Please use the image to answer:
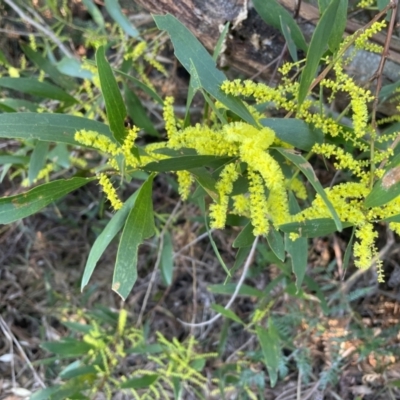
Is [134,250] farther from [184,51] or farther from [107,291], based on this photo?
[107,291]

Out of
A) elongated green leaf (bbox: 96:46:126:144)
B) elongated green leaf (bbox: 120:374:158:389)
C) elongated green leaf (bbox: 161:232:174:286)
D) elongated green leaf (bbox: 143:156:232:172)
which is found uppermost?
elongated green leaf (bbox: 96:46:126:144)

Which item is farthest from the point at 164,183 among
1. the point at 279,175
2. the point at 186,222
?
the point at 279,175

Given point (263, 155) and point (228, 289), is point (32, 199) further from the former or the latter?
point (228, 289)

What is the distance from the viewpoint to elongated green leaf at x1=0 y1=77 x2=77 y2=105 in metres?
1.59

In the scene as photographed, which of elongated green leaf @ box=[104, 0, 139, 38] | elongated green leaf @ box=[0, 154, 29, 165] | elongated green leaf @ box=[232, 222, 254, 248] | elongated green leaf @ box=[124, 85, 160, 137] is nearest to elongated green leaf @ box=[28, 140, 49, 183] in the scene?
elongated green leaf @ box=[0, 154, 29, 165]

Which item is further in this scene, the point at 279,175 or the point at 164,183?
the point at 164,183

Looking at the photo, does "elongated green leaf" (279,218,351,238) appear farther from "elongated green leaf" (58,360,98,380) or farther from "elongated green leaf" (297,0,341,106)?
"elongated green leaf" (58,360,98,380)

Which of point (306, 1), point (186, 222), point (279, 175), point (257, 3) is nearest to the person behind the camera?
point (279, 175)

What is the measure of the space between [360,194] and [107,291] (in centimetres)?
178

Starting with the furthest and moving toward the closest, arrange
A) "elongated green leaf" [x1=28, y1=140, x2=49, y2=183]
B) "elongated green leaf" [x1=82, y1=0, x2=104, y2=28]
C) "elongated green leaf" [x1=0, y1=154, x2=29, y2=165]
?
1. "elongated green leaf" [x1=82, y1=0, x2=104, y2=28]
2. "elongated green leaf" [x1=0, y1=154, x2=29, y2=165]
3. "elongated green leaf" [x1=28, y1=140, x2=49, y2=183]

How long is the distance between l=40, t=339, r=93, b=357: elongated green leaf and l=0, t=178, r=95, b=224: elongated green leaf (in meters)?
0.99

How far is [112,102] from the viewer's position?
0.94 metres

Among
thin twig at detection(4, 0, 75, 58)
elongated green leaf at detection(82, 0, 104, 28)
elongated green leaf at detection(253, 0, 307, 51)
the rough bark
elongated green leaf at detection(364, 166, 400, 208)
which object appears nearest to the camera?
elongated green leaf at detection(364, 166, 400, 208)

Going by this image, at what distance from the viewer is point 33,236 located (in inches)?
97.1
